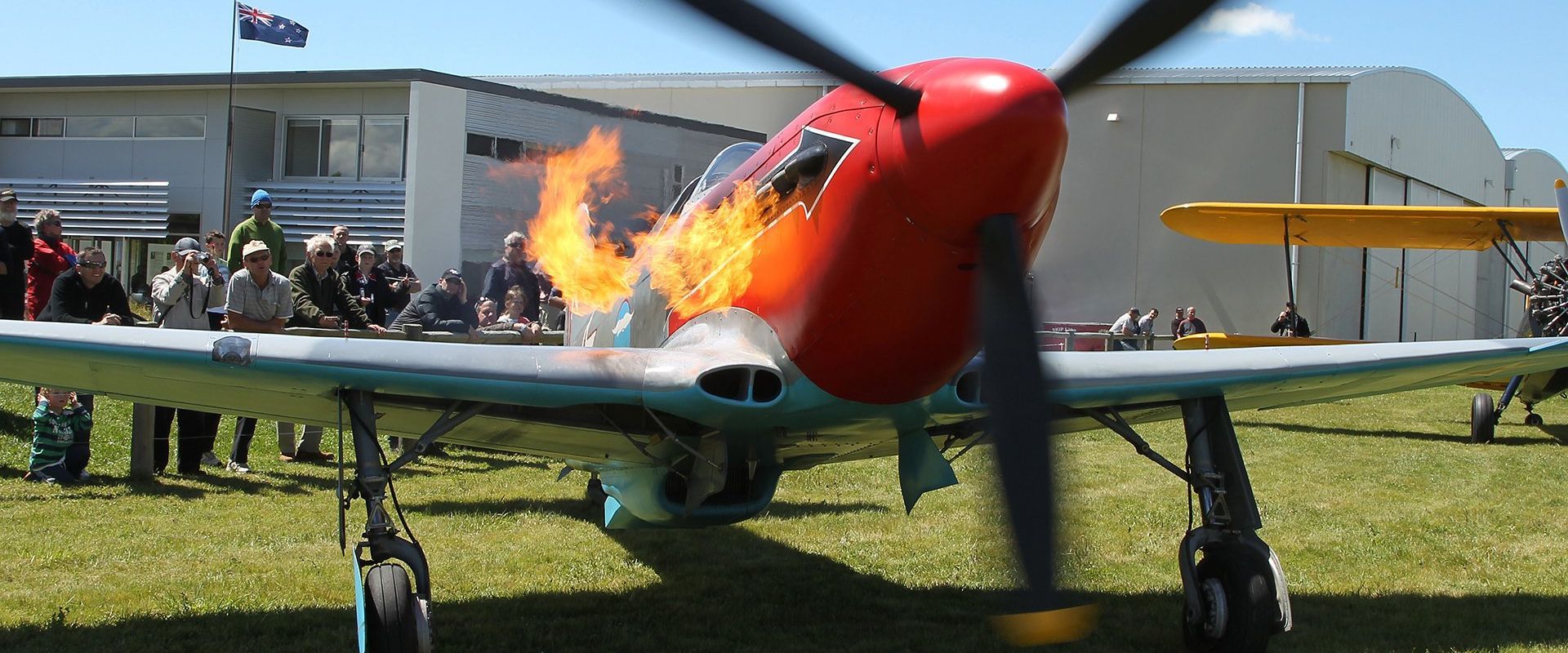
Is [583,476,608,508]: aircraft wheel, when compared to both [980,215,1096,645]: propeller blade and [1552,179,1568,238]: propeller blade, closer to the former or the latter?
[980,215,1096,645]: propeller blade

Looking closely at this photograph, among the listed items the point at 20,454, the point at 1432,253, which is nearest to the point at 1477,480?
the point at 20,454

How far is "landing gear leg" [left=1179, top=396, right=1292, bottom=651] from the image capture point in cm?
489

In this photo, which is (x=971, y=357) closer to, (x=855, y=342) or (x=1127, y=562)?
(x=855, y=342)

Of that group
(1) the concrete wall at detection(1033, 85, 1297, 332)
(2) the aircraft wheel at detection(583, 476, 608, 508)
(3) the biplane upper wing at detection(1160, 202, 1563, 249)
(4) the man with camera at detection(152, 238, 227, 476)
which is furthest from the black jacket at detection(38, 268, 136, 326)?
(1) the concrete wall at detection(1033, 85, 1297, 332)

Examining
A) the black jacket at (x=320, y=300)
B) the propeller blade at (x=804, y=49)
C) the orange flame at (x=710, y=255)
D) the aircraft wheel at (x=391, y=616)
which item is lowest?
the aircraft wheel at (x=391, y=616)

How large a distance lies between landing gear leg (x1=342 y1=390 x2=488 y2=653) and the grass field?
0.67 metres

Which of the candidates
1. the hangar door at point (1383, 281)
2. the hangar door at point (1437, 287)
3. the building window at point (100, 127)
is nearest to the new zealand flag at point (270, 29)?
the building window at point (100, 127)

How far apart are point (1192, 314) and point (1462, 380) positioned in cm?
1796

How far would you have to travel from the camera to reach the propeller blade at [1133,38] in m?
3.66

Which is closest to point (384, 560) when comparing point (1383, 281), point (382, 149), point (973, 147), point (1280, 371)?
point (973, 147)

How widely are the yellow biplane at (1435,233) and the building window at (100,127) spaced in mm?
22682

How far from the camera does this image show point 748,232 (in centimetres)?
457

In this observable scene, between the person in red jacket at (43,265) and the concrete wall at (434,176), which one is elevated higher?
the concrete wall at (434,176)

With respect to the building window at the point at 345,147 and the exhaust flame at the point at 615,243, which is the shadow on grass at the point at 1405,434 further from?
the building window at the point at 345,147
